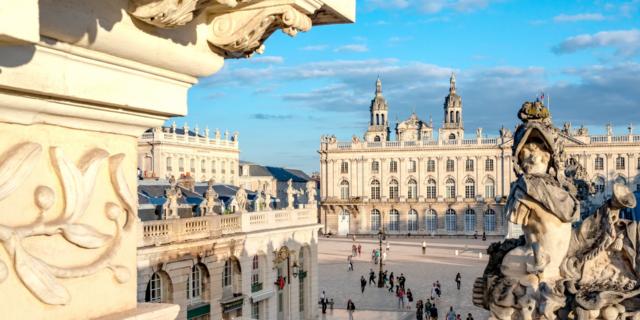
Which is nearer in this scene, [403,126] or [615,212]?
[615,212]

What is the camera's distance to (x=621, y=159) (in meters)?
76.8

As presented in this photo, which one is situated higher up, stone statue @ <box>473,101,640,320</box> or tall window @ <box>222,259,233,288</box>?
stone statue @ <box>473,101,640,320</box>

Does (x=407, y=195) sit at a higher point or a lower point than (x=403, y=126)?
lower

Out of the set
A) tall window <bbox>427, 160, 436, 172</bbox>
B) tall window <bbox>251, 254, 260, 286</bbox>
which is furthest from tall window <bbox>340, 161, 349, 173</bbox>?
tall window <bbox>251, 254, 260, 286</bbox>

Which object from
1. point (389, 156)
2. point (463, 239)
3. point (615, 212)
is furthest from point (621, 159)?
point (615, 212)

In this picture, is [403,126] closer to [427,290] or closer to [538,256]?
[427,290]

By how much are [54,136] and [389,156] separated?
80575 millimetres

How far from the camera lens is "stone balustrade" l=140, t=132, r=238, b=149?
67.7 meters

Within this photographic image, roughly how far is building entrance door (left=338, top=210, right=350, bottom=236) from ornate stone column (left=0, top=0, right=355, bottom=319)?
8059 cm

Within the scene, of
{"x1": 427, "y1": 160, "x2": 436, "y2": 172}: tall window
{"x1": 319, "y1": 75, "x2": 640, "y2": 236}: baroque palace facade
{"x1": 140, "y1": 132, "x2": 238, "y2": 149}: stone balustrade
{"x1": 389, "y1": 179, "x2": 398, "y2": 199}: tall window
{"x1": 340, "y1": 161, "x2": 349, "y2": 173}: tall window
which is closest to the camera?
{"x1": 140, "y1": 132, "x2": 238, "y2": 149}: stone balustrade

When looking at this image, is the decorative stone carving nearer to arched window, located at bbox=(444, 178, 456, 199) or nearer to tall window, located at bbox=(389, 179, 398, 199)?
arched window, located at bbox=(444, 178, 456, 199)

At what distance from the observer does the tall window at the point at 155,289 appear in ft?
58.2

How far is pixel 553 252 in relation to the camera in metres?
4.81

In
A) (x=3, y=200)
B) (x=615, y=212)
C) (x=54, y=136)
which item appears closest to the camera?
(x=3, y=200)
